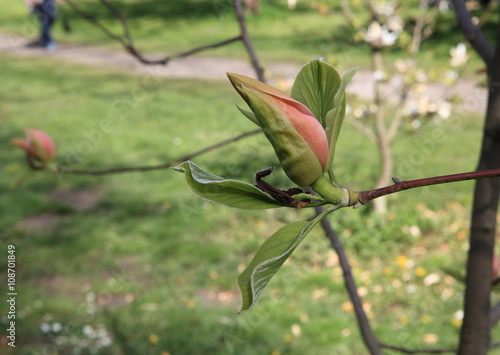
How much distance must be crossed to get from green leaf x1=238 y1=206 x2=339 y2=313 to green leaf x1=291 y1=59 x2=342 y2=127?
0.10m

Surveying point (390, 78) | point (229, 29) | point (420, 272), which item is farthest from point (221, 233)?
point (229, 29)

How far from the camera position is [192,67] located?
866cm

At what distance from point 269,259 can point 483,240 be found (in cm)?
63

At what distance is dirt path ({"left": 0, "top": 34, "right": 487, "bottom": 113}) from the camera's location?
6.38 metres

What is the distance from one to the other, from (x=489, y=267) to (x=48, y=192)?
3.89m

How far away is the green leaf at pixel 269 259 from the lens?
40 cm

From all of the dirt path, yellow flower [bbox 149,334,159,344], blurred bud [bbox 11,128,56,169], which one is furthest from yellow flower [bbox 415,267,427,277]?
the dirt path

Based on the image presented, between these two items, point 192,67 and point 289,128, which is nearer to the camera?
point 289,128

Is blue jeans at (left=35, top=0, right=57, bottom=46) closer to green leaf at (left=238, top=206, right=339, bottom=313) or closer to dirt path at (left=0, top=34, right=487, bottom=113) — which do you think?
dirt path at (left=0, top=34, right=487, bottom=113)

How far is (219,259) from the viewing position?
11.0ft

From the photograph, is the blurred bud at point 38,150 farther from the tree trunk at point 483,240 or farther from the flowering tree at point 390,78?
the flowering tree at point 390,78

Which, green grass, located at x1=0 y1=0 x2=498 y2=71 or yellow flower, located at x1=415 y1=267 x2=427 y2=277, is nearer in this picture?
yellow flower, located at x1=415 y1=267 x2=427 y2=277

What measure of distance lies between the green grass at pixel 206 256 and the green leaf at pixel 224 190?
3.57ft

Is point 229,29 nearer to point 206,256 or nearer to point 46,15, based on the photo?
point 46,15
